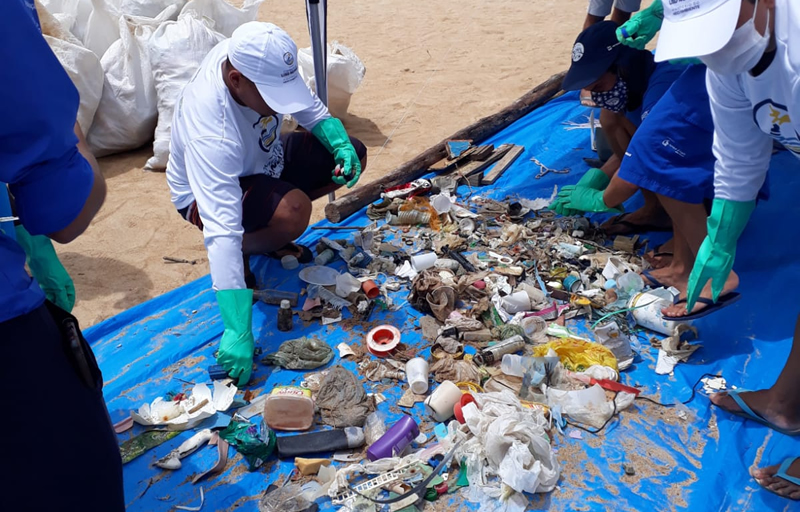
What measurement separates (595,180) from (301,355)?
2.01 metres

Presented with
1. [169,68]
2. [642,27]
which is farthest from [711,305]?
[169,68]

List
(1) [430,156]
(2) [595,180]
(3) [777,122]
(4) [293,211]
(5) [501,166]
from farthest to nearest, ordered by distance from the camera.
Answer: (1) [430,156] < (5) [501,166] < (2) [595,180] < (4) [293,211] < (3) [777,122]

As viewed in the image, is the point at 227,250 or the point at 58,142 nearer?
the point at 58,142

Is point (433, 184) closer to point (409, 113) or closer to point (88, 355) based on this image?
point (409, 113)

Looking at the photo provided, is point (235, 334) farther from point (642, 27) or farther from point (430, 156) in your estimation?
point (642, 27)

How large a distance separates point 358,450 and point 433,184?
2.05 m

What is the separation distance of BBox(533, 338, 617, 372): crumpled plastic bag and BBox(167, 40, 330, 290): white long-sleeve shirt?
4.38 ft

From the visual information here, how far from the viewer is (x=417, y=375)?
2404 mm

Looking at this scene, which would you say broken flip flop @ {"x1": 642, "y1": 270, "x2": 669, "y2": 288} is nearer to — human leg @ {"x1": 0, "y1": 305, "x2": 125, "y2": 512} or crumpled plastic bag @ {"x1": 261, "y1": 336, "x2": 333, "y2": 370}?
crumpled plastic bag @ {"x1": 261, "y1": 336, "x2": 333, "y2": 370}

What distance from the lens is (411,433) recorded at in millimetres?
2176

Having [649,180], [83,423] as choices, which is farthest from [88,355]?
[649,180]

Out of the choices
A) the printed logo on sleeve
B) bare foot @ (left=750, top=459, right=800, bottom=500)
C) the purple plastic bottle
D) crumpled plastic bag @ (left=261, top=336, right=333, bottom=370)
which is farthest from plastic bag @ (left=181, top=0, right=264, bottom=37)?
bare foot @ (left=750, top=459, right=800, bottom=500)

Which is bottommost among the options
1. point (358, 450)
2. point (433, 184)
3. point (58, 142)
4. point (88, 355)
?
point (358, 450)

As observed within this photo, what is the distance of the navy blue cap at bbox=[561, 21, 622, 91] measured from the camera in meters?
3.21
